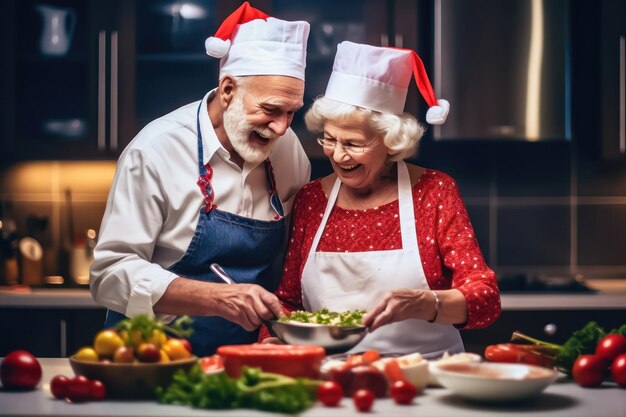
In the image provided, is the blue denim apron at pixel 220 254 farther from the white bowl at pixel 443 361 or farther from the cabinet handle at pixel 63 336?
the cabinet handle at pixel 63 336

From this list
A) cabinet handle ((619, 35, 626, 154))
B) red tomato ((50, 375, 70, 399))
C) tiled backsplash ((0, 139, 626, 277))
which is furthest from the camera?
tiled backsplash ((0, 139, 626, 277))

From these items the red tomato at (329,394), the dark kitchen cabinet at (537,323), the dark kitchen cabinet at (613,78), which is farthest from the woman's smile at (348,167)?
the dark kitchen cabinet at (613,78)

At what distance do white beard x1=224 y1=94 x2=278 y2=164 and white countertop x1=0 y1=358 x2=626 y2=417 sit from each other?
87cm

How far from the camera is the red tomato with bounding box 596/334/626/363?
181 centimetres

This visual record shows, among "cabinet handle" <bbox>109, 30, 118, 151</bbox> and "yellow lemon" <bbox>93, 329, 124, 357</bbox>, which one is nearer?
"yellow lemon" <bbox>93, 329, 124, 357</bbox>

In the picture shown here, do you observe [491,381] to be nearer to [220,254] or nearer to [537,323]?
[220,254]

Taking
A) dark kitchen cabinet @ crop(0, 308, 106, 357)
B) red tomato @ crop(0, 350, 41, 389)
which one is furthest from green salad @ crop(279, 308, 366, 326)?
dark kitchen cabinet @ crop(0, 308, 106, 357)

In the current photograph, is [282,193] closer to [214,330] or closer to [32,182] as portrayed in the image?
[214,330]

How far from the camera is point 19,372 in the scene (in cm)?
171

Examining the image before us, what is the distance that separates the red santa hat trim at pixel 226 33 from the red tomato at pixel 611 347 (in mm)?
1208

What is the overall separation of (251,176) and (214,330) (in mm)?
412

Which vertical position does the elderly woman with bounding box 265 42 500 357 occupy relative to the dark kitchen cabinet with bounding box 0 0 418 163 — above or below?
below

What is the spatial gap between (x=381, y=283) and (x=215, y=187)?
49 centimetres

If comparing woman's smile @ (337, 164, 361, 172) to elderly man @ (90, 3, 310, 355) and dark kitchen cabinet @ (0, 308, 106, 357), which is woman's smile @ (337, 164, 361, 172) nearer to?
elderly man @ (90, 3, 310, 355)
